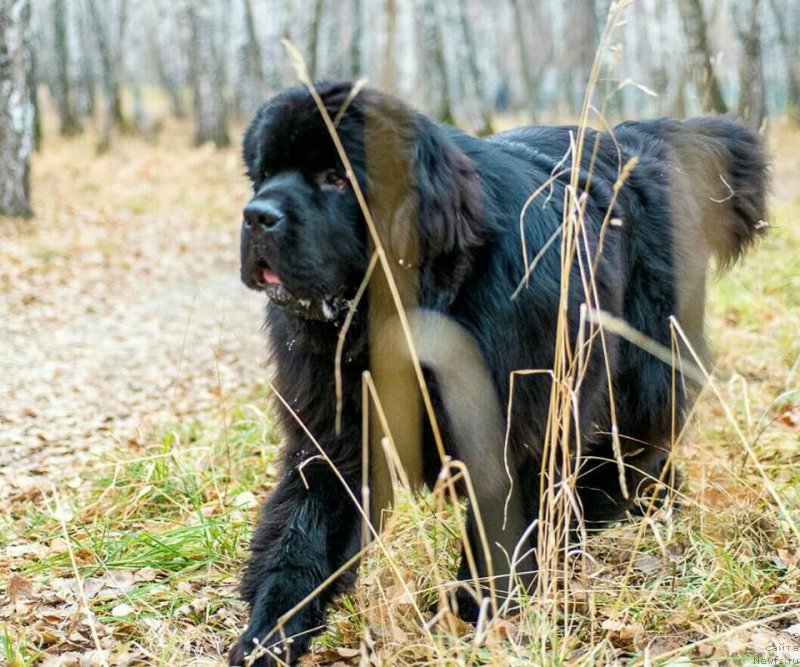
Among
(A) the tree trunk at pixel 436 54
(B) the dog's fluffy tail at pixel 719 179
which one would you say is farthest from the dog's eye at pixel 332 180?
(A) the tree trunk at pixel 436 54

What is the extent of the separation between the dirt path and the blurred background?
241 cm

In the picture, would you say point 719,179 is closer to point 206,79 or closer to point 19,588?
point 19,588

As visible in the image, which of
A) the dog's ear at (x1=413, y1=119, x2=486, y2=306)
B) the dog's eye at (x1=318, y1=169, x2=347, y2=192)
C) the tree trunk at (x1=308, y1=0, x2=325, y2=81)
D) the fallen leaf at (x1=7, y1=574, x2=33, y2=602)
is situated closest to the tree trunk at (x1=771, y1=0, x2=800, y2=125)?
the tree trunk at (x1=308, y1=0, x2=325, y2=81)

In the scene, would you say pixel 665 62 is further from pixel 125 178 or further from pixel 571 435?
pixel 571 435

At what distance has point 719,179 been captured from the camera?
3.88m

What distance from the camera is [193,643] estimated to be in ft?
9.33

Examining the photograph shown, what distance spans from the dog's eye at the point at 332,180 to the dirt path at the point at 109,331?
1074 mm

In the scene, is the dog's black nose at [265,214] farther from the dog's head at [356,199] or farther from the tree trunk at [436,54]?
the tree trunk at [436,54]

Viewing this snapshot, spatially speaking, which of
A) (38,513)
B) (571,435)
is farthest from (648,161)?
(38,513)

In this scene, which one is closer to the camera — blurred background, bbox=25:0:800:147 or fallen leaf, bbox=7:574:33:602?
fallen leaf, bbox=7:574:33:602

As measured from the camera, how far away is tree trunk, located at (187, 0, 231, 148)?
56.6 feet

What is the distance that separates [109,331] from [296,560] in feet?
16.1

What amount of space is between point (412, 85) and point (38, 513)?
25257mm

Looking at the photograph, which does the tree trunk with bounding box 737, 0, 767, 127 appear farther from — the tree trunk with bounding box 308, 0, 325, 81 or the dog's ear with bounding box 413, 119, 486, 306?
the dog's ear with bounding box 413, 119, 486, 306
